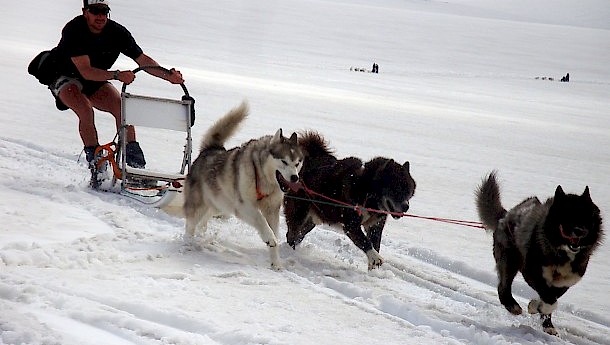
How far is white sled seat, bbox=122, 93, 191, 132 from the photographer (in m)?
5.63

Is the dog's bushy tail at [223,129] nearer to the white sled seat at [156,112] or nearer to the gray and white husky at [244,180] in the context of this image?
the gray and white husky at [244,180]

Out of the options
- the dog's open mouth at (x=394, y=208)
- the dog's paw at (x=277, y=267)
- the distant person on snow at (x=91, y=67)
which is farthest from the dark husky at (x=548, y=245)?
the distant person on snow at (x=91, y=67)

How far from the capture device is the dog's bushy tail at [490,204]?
13.5ft

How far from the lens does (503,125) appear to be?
46.0 feet

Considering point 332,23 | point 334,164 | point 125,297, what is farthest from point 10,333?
point 332,23

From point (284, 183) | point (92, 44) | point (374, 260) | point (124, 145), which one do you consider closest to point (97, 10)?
point (92, 44)

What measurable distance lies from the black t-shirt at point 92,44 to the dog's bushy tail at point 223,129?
1.39 metres

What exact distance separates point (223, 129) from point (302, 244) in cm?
97

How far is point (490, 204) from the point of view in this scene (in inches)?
162

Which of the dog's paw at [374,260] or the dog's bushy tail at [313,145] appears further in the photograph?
the dog's bushy tail at [313,145]

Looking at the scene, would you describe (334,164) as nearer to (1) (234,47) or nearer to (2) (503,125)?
(2) (503,125)

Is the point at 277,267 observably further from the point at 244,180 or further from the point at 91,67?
the point at 91,67

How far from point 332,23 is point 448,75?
24194 millimetres

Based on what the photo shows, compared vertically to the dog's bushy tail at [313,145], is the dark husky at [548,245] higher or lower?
lower
